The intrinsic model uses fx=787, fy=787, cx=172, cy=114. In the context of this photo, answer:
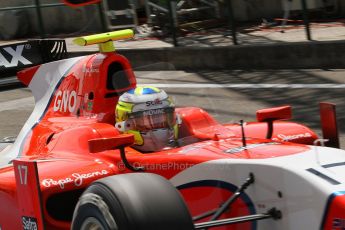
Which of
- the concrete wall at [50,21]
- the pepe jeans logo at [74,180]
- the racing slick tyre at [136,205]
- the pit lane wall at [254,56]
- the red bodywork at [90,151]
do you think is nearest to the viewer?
the racing slick tyre at [136,205]

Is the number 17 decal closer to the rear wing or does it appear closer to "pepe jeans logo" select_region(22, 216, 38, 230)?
"pepe jeans logo" select_region(22, 216, 38, 230)

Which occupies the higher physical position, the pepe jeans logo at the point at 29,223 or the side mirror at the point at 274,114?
the side mirror at the point at 274,114

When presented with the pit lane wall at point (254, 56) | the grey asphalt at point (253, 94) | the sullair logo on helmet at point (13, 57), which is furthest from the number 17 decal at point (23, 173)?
the sullair logo on helmet at point (13, 57)

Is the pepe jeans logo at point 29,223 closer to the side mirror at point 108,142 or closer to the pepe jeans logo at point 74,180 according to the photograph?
the pepe jeans logo at point 74,180

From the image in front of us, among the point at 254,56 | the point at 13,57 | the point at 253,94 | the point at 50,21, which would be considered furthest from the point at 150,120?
the point at 50,21

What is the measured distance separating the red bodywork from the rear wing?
7507 mm

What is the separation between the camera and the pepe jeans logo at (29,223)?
4880 millimetres

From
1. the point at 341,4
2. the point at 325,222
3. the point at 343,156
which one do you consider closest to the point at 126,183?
the point at 325,222

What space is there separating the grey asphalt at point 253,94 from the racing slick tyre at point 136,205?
384 centimetres

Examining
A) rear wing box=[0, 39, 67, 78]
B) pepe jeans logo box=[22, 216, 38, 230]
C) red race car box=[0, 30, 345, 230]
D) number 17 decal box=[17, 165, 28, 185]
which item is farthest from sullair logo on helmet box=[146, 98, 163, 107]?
rear wing box=[0, 39, 67, 78]

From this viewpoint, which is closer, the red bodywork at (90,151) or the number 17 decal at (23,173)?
the red bodywork at (90,151)

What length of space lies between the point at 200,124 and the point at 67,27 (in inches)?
580

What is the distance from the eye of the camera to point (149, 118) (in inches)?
209

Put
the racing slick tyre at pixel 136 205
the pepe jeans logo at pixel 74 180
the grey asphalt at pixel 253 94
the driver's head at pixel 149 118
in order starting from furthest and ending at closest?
the grey asphalt at pixel 253 94
the driver's head at pixel 149 118
the pepe jeans logo at pixel 74 180
the racing slick tyre at pixel 136 205
